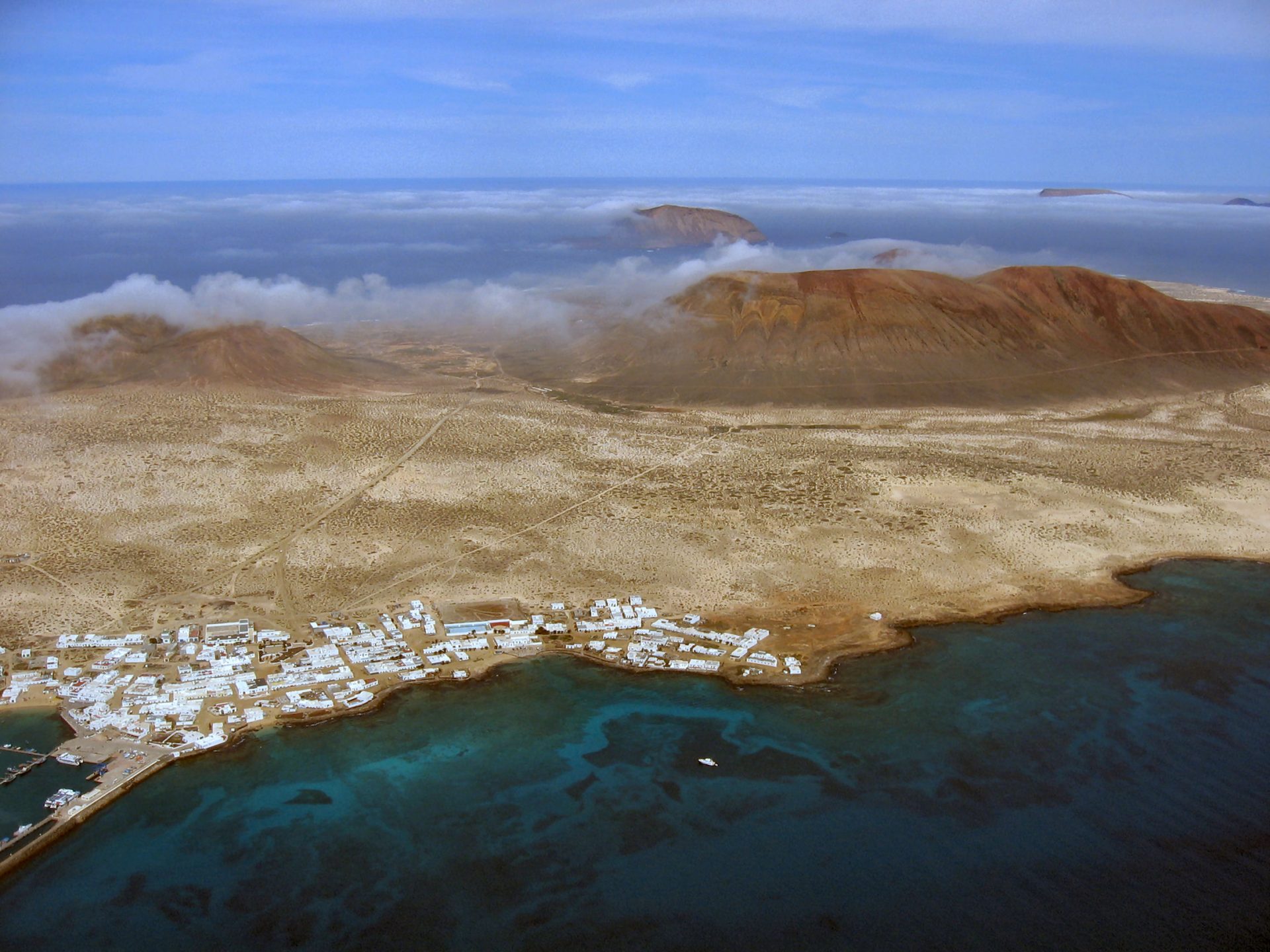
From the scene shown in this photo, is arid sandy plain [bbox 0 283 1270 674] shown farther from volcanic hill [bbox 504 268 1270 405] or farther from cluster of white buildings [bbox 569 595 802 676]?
volcanic hill [bbox 504 268 1270 405]

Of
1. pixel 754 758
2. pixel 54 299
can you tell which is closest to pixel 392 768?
pixel 754 758

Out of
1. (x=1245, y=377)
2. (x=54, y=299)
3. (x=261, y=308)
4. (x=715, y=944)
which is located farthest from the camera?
(x=54, y=299)

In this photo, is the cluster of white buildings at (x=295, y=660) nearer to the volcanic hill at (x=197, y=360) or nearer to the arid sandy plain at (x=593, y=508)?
the arid sandy plain at (x=593, y=508)

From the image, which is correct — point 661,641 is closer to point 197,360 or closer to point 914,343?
point 197,360

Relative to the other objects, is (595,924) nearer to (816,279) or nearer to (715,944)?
(715,944)

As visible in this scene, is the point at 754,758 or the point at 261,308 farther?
the point at 261,308

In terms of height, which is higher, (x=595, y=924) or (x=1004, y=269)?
(x=1004, y=269)
